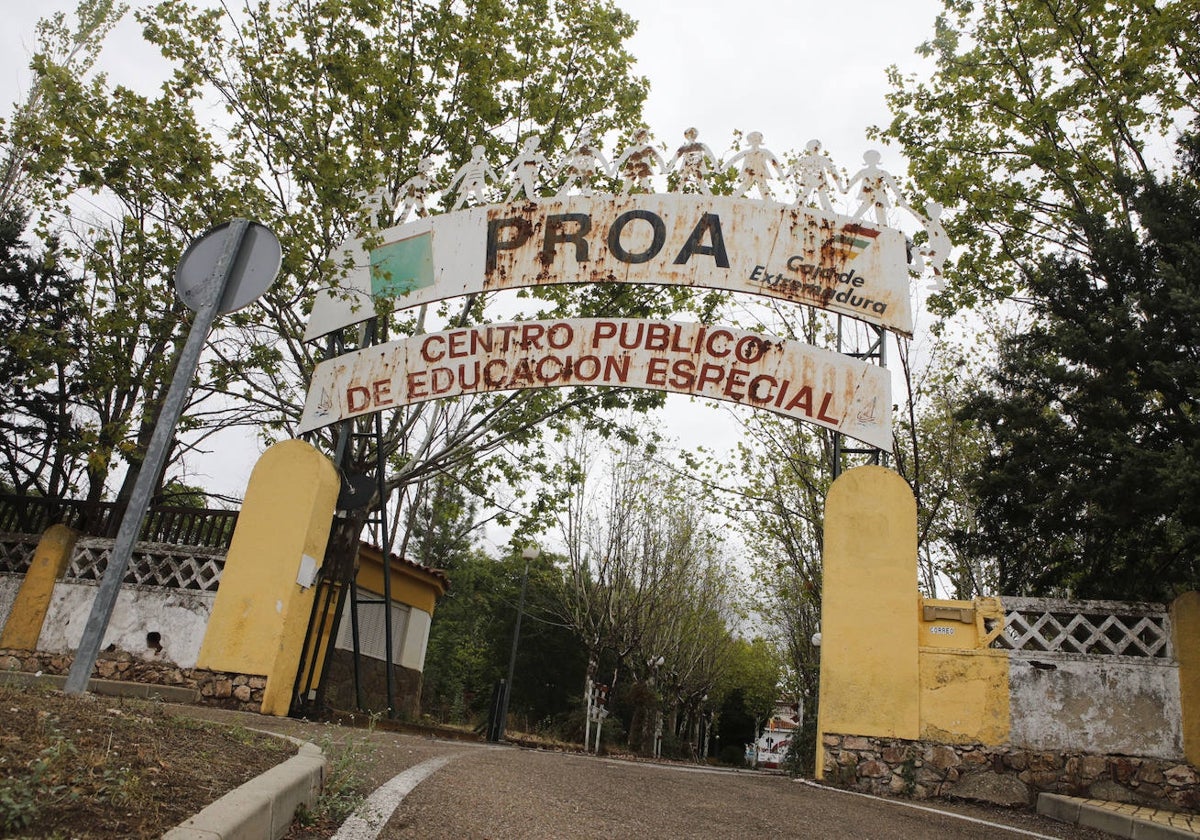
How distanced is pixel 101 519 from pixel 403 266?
209 inches

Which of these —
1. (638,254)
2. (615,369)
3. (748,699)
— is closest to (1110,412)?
(615,369)

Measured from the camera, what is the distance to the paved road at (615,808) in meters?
4.12

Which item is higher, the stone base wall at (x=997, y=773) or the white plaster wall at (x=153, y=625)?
the white plaster wall at (x=153, y=625)

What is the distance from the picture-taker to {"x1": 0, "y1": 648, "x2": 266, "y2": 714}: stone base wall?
9102mm

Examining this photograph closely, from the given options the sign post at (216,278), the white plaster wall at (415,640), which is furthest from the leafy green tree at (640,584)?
the sign post at (216,278)

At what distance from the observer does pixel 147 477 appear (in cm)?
502

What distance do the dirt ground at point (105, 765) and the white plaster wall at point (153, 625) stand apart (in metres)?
5.41

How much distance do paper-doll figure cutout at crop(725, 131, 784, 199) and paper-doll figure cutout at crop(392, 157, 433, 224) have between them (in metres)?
4.25

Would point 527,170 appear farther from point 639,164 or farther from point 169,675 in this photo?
point 169,675

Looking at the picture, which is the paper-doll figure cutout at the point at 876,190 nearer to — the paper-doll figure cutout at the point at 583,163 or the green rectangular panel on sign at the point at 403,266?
the paper-doll figure cutout at the point at 583,163

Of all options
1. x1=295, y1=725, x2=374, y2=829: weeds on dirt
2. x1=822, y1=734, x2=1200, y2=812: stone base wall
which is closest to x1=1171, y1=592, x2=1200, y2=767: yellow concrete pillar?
x1=822, y1=734, x2=1200, y2=812: stone base wall

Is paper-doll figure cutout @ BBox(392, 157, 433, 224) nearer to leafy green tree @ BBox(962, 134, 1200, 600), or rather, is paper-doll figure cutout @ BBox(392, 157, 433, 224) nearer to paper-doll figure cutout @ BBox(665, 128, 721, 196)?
paper-doll figure cutout @ BBox(665, 128, 721, 196)

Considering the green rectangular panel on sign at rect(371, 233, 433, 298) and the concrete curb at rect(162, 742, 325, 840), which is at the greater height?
the green rectangular panel on sign at rect(371, 233, 433, 298)

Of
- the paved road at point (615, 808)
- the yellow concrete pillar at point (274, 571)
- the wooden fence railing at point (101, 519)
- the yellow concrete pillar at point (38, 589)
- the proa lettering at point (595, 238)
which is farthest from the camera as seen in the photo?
the proa lettering at point (595, 238)
